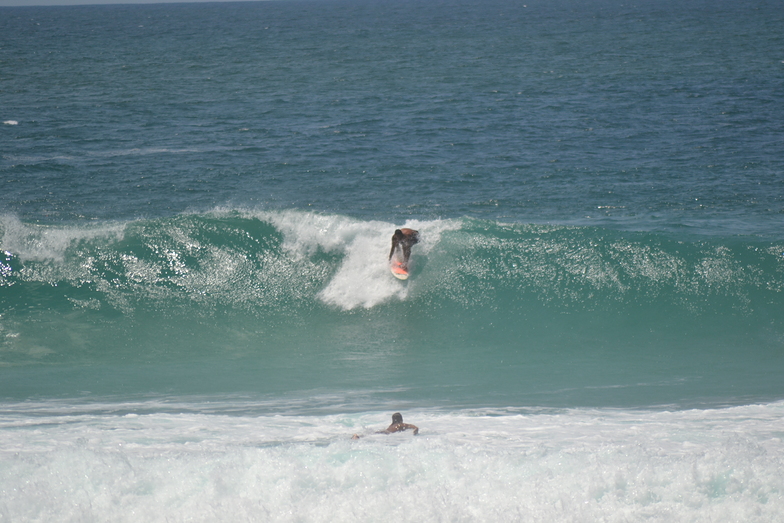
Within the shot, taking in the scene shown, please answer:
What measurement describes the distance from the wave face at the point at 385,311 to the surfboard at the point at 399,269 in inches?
6.5

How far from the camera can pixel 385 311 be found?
432 inches

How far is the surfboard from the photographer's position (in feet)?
37.8

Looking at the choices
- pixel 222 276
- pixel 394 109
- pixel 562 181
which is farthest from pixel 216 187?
pixel 394 109

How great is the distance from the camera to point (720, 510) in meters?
5.27

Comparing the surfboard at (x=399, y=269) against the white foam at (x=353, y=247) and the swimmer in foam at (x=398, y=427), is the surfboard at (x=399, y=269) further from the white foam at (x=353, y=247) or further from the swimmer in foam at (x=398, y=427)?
the swimmer in foam at (x=398, y=427)

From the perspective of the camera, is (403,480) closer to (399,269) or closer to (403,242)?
(399,269)

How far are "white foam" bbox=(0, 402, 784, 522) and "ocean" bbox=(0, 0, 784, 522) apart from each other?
0.02m

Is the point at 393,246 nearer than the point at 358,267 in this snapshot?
Yes

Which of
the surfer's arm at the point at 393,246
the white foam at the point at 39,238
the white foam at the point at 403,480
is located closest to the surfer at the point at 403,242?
the surfer's arm at the point at 393,246

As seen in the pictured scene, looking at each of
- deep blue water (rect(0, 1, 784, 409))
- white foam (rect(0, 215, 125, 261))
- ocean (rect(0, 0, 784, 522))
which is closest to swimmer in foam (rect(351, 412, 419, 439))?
ocean (rect(0, 0, 784, 522))

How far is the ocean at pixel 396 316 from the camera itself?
557 centimetres

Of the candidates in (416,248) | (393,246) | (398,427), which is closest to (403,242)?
(393,246)

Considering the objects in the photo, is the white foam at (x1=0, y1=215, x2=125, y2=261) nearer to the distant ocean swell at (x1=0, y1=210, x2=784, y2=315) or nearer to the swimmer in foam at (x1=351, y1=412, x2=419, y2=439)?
the distant ocean swell at (x1=0, y1=210, x2=784, y2=315)

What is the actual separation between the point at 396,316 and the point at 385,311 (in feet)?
0.72
